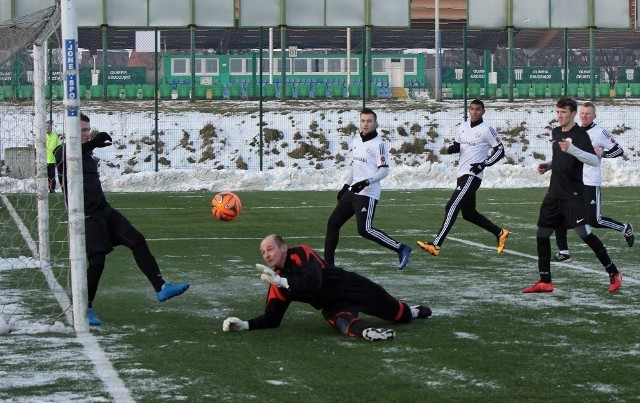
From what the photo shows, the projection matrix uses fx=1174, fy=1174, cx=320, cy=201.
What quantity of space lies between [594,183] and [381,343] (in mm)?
6490

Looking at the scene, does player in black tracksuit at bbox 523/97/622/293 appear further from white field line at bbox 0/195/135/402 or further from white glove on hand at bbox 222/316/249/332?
white field line at bbox 0/195/135/402

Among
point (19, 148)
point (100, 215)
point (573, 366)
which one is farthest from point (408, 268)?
point (19, 148)

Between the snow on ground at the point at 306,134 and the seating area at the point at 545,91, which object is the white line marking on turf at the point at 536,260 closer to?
the snow on ground at the point at 306,134

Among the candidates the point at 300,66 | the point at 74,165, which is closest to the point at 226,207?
the point at 74,165

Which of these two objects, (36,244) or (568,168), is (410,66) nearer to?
(36,244)

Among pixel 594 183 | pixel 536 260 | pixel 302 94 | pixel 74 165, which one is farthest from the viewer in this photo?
pixel 302 94

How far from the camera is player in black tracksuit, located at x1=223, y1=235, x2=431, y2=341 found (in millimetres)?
8477

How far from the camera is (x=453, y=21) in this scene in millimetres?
57000

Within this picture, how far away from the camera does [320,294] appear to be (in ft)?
28.7

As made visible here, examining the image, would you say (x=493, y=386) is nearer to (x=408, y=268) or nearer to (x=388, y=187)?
(x=408, y=268)

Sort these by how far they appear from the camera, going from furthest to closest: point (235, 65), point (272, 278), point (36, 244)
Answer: point (235, 65) → point (36, 244) → point (272, 278)

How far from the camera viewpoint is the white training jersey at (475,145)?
14.1 metres

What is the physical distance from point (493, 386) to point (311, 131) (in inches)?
1413

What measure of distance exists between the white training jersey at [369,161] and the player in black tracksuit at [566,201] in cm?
234
